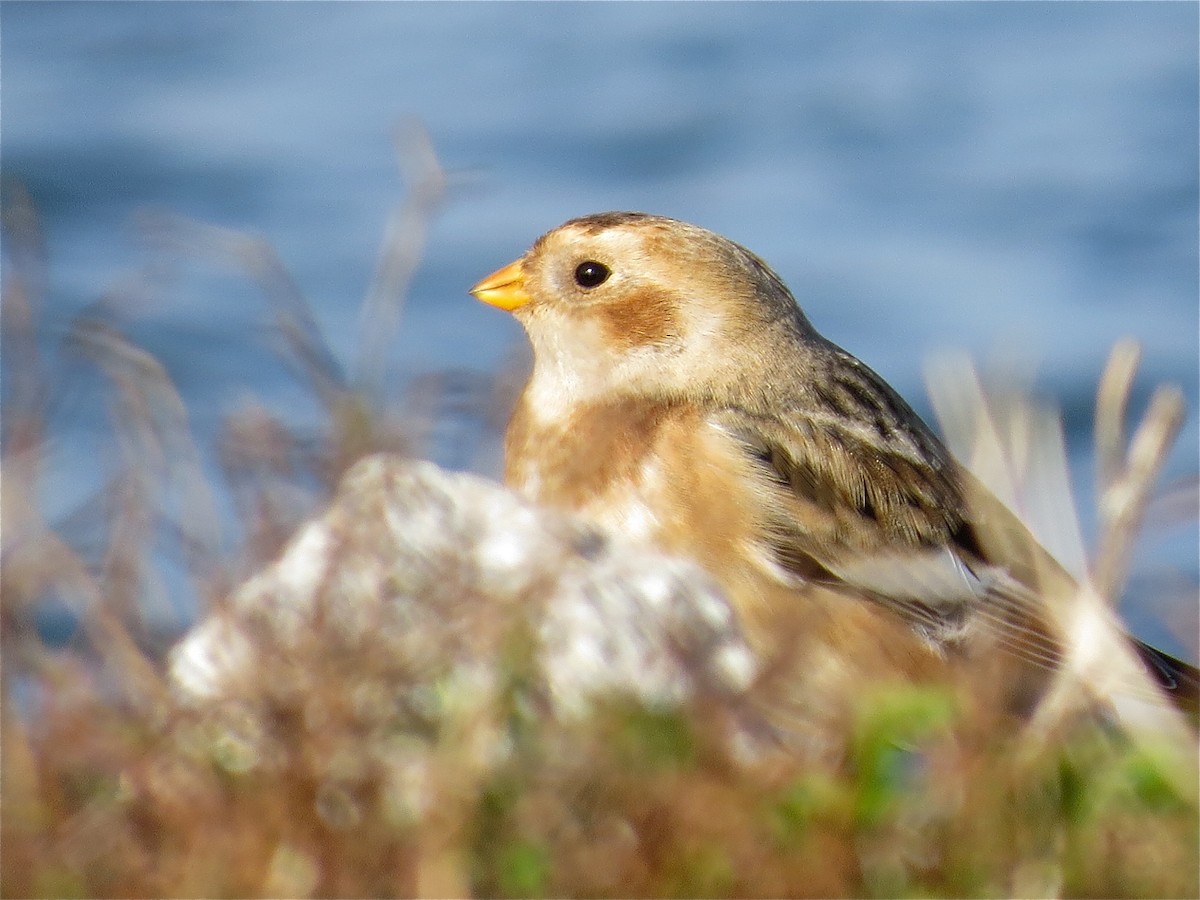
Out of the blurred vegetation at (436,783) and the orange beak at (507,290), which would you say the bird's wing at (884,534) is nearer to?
the orange beak at (507,290)

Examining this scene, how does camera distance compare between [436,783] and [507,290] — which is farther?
[507,290]

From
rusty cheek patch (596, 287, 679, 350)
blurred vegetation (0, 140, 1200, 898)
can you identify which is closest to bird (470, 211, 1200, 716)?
rusty cheek patch (596, 287, 679, 350)

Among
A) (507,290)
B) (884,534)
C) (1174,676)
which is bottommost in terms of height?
(1174,676)

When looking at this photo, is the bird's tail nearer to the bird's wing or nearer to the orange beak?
the bird's wing

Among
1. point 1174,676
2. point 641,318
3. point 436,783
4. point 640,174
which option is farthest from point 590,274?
point 640,174

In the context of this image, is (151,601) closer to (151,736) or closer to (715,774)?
(151,736)

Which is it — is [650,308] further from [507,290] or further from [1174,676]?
[1174,676]

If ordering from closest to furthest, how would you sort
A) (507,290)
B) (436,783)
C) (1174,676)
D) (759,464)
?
(436,783) < (1174,676) < (759,464) < (507,290)
